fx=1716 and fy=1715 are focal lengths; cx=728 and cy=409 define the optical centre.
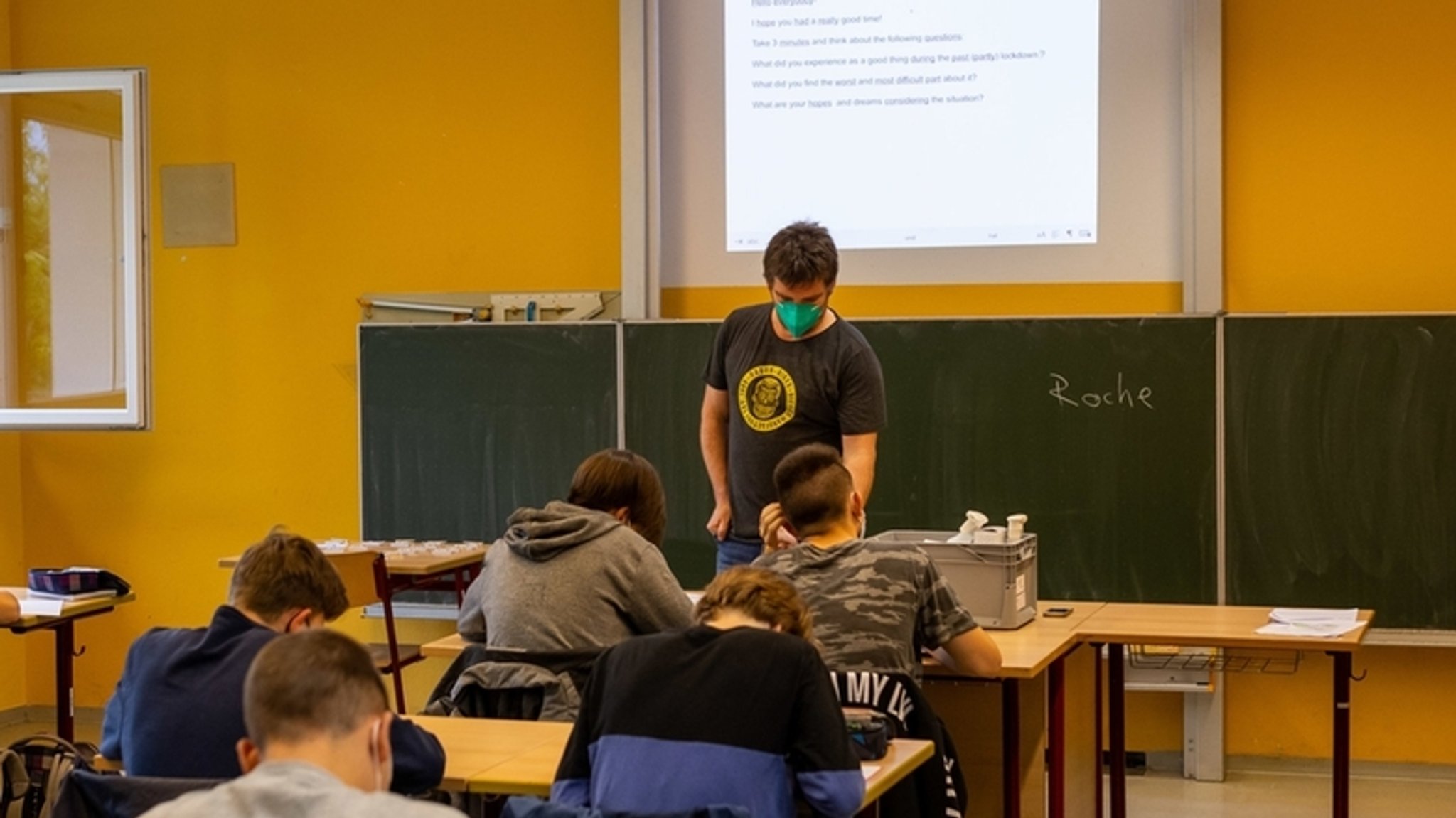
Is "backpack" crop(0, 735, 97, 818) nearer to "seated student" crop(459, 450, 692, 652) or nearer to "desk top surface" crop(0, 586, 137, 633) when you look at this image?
"seated student" crop(459, 450, 692, 652)

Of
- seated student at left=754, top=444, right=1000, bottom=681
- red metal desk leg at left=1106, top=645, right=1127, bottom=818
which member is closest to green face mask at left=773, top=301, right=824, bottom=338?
seated student at left=754, top=444, right=1000, bottom=681

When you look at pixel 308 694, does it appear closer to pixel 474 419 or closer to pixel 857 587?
pixel 857 587

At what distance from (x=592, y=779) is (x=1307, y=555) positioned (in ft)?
12.5

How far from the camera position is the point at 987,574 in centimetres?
418

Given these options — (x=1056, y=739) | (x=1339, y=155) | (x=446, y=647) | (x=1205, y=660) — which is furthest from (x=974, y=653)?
(x=1339, y=155)

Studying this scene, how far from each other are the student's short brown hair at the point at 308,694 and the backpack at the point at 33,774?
1540mm

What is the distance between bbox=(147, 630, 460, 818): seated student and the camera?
6.11 feet

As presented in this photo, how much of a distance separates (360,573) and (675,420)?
1454 millimetres

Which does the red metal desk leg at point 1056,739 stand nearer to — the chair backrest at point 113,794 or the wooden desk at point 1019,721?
the wooden desk at point 1019,721

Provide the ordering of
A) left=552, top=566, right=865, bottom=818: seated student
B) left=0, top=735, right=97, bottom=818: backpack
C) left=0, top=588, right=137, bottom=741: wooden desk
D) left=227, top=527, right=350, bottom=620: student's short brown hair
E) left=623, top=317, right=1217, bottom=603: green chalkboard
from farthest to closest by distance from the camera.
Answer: left=623, top=317, right=1217, bottom=603: green chalkboard < left=0, top=588, right=137, bottom=741: wooden desk < left=0, top=735, right=97, bottom=818: backpack < left=227, top=527, right=350, bottom=620: student's short brown hair < left=552, top=566, right=865, bottom=818: seated student

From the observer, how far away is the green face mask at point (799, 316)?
4512mm

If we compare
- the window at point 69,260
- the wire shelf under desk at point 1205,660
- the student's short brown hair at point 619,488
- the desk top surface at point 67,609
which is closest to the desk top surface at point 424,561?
the desk top surface at point 67,609

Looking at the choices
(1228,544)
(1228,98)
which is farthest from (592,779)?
(1228,98)

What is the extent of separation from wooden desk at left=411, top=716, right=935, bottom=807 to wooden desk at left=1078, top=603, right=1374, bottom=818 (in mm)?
1067
